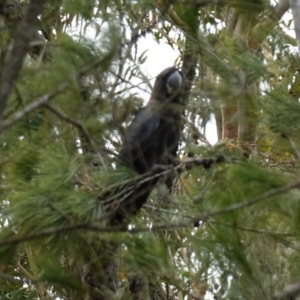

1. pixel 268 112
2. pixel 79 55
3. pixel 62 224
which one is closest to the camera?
pixel 79 55

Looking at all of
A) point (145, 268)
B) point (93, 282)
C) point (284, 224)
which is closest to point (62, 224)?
point (145, 268)

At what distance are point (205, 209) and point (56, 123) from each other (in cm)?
51

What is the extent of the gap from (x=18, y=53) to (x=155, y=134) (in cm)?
161

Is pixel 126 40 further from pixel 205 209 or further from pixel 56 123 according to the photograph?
pixel 205 209

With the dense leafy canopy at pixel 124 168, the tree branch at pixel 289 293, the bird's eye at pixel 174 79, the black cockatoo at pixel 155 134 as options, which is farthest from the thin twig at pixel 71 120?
the bird's eye at pixel 174 79

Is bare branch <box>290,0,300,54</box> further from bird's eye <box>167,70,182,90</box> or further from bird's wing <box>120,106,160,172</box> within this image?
bird's wing <box>120,106,160,172</box>

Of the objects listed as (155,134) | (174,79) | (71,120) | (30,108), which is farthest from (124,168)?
(174,79)

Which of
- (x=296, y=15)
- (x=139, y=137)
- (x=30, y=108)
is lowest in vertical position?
(x=30, y=108)

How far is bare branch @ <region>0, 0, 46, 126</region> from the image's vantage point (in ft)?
4.86

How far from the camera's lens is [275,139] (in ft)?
9.86

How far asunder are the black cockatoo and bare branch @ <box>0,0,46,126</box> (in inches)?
18.2

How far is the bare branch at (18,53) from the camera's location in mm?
1480

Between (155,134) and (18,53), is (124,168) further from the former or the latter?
(155,134)

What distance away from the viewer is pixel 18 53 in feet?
4.99
